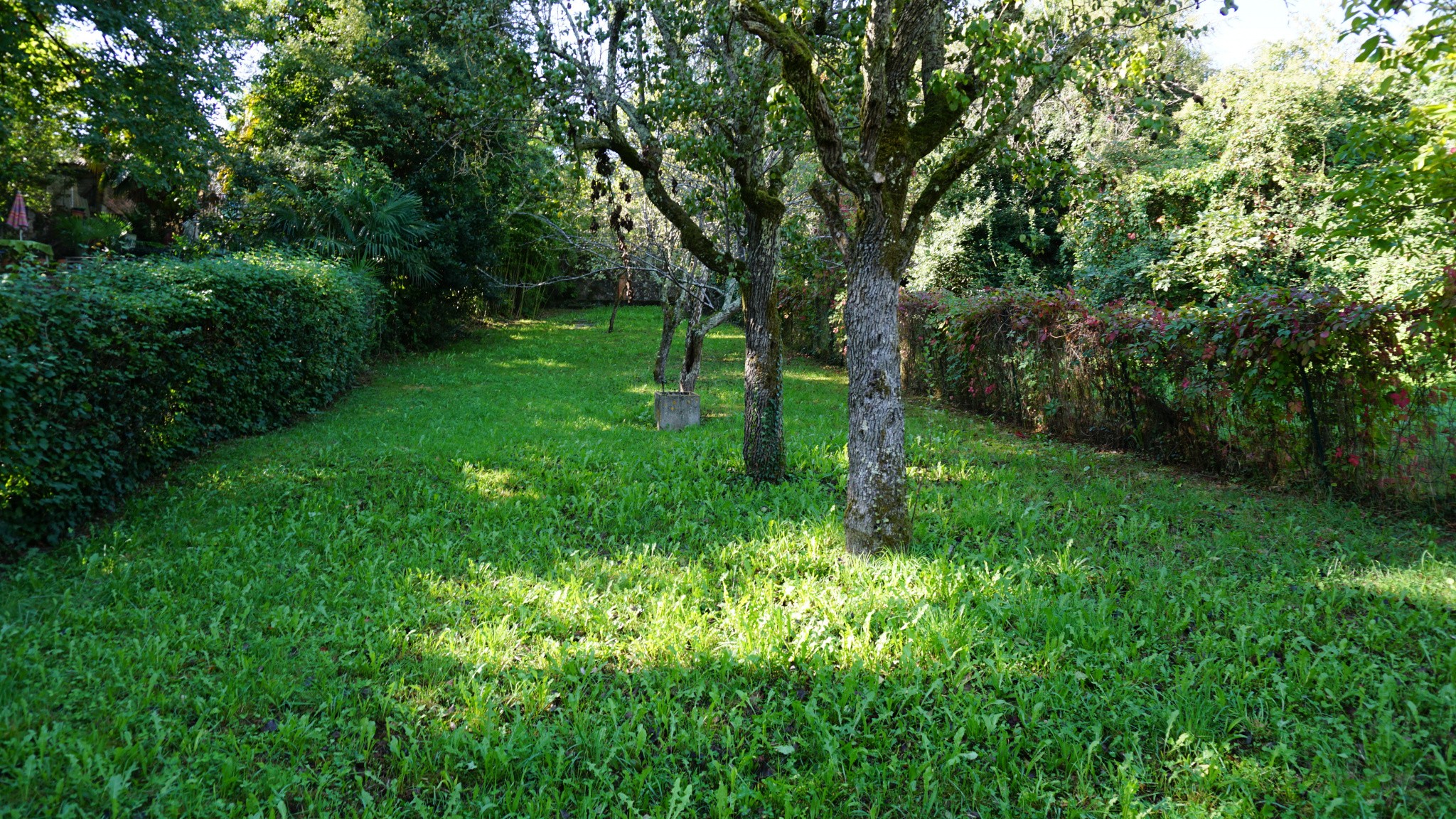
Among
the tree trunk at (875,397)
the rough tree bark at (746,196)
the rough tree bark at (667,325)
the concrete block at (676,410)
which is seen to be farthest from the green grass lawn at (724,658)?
the rough tree bark at (667,325)

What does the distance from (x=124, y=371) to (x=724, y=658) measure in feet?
16.4

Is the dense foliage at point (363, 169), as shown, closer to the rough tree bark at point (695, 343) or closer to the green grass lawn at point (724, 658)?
the rough tree bark at point (695, 343)

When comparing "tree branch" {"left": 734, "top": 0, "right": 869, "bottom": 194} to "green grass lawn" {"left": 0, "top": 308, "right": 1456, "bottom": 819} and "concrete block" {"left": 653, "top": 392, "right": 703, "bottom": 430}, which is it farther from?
"concrete block" {"left": 653, "top": 392, "right": 703, "bottom": 430}

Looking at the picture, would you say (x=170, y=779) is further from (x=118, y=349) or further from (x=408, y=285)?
(x=408, y=285)

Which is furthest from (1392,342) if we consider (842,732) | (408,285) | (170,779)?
(408,285)

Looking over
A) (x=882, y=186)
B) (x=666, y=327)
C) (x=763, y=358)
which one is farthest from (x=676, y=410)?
(x=882, y=186)

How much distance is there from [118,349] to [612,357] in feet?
39.3

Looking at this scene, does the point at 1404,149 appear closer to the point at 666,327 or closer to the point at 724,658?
the point at 724,658

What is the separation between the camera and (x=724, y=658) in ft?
11.4

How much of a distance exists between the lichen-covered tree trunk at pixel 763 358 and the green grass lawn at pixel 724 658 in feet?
1.90

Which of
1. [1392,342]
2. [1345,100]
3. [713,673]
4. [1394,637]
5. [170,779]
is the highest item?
[1345,100]

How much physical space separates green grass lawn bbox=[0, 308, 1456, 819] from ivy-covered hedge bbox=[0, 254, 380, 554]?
1.34ft

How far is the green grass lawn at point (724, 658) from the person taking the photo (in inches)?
105

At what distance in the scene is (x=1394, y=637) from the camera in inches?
138
